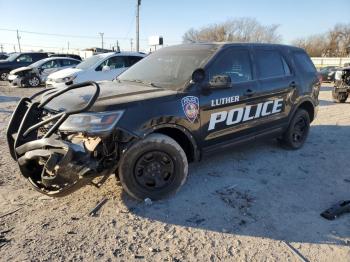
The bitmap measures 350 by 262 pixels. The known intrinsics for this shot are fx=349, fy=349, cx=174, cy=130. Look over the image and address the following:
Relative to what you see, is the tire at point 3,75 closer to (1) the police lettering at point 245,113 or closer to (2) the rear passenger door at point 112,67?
(2) the rear passenger door at point 112,67

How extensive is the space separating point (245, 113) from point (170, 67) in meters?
1.22

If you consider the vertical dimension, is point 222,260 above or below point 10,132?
below

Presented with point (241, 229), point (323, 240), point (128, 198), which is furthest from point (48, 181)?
point (323, 240)

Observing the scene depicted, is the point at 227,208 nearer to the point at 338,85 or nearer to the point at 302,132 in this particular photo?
the point at 302,132

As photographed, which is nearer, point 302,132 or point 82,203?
point 82,203

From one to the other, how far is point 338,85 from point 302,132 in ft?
22.6

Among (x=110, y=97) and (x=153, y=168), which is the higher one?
(x=110, y=97)

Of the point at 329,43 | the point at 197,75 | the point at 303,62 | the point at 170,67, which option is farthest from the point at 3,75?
the point at 329,43

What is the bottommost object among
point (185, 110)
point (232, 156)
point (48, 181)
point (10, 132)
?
point (232, 156)

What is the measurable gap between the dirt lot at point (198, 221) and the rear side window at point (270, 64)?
4.76ft

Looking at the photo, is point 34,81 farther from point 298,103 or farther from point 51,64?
point 298,103

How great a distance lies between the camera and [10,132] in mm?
4008

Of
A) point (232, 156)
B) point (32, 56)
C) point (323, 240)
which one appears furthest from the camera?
point (32, 56)

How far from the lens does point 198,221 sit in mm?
3609
